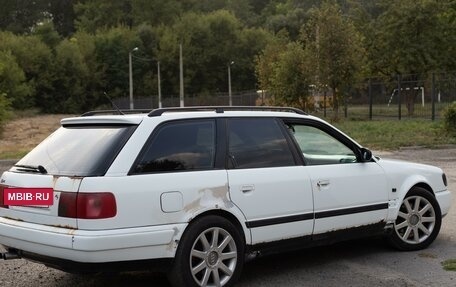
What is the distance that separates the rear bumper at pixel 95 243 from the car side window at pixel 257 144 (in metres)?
0.91

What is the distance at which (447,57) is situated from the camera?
3938 cm

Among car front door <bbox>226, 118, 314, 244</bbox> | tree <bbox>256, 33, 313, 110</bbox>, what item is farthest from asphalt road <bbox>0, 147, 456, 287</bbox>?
tree <bbox>256, 33, 313, 110</bbox>

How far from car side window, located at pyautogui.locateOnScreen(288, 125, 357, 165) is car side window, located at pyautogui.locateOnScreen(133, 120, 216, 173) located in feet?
3.24

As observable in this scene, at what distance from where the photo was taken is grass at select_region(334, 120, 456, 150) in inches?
760

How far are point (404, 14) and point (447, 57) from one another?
475cm

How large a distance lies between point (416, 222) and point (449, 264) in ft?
2.35

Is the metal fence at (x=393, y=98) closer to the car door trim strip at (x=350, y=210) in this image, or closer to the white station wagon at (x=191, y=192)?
the car door trim strip at (x=350, y=210)

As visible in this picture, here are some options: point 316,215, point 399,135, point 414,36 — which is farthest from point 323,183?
point 414,36

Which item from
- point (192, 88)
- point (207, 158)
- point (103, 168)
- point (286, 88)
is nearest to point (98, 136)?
point (103, 168)

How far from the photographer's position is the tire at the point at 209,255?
491 centimetres

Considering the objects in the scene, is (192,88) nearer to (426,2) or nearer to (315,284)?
(426,2)

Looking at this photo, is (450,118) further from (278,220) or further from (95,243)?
(95,243)

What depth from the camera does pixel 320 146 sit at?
6.33m

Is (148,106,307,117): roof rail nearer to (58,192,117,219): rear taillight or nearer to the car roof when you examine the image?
the car roof
